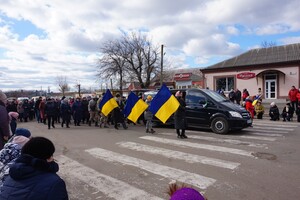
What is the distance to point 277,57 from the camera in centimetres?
2727

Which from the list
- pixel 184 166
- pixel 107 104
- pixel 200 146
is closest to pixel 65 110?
pixel 107 104

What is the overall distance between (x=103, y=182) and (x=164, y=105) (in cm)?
545

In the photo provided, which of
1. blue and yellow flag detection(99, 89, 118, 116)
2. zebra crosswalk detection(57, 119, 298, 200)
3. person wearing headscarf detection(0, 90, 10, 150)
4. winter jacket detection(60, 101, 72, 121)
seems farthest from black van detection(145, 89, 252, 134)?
person wearing headscarf detection(0, 90, 10, 150)

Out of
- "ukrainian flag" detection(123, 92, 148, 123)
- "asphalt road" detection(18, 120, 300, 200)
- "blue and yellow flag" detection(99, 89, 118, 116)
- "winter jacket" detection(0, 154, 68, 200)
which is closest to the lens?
"winter jacket" detection(0, 154, 68, 200)

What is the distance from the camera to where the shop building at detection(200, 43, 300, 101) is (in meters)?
25.8

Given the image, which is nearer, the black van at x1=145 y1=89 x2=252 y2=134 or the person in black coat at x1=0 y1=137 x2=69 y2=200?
the person in black coat at x1=0 y1=137 x2=69 y2=200

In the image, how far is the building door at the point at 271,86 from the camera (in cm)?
2670

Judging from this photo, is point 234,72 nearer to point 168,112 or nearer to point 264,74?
point 264,74

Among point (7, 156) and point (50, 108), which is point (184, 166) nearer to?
point (7, 156)

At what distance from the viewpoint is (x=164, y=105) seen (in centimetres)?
1059

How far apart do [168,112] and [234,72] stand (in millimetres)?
20962

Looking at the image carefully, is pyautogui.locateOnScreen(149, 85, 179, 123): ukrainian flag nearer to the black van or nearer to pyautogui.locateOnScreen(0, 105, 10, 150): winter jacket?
the black van

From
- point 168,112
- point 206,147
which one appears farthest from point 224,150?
point 168,112

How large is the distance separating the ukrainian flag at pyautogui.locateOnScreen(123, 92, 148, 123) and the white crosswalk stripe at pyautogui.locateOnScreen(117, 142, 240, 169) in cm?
325
